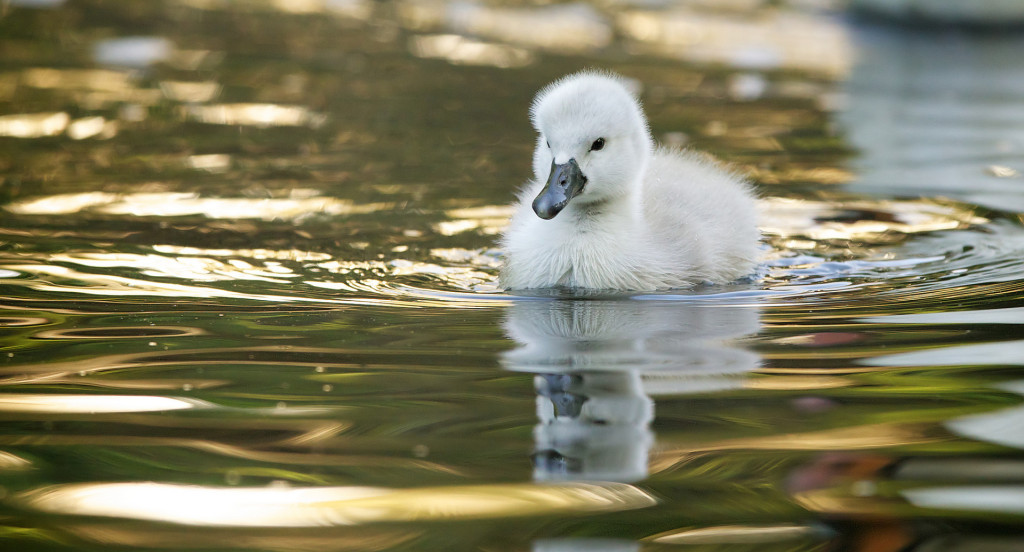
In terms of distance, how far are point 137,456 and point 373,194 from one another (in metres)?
3.65

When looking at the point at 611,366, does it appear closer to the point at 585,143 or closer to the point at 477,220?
the point at 585,143

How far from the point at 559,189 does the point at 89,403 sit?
1.89m

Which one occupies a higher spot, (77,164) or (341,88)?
(341,88)

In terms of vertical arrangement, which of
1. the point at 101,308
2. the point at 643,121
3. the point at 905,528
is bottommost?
the point at 905,528

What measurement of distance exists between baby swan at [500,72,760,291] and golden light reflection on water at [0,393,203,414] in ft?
5.31

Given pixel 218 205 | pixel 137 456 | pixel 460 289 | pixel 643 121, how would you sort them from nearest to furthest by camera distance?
1. pixel 137 456
2. pixel 460 289
3. pixel 643 121
4. pixel 218 205

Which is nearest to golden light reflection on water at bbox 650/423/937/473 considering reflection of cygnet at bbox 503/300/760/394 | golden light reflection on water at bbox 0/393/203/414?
reflection of cygnet at bbox 503/300/760/394

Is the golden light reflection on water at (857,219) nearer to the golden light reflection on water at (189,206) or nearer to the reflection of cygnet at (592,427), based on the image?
the golden light reflection on water at (189,206)

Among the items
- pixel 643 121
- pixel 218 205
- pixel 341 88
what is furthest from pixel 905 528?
pixel 341 88

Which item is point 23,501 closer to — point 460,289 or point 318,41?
point 460,289

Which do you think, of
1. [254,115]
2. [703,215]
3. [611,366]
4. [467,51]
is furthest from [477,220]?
[467,51]

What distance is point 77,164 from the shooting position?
695 cm

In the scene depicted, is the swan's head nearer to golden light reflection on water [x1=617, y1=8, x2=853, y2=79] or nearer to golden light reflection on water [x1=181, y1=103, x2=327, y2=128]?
golden light reflection on water [x1=181, y1=103, x2=327, y2=128]

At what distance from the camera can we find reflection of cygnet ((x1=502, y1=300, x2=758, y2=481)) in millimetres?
2936
